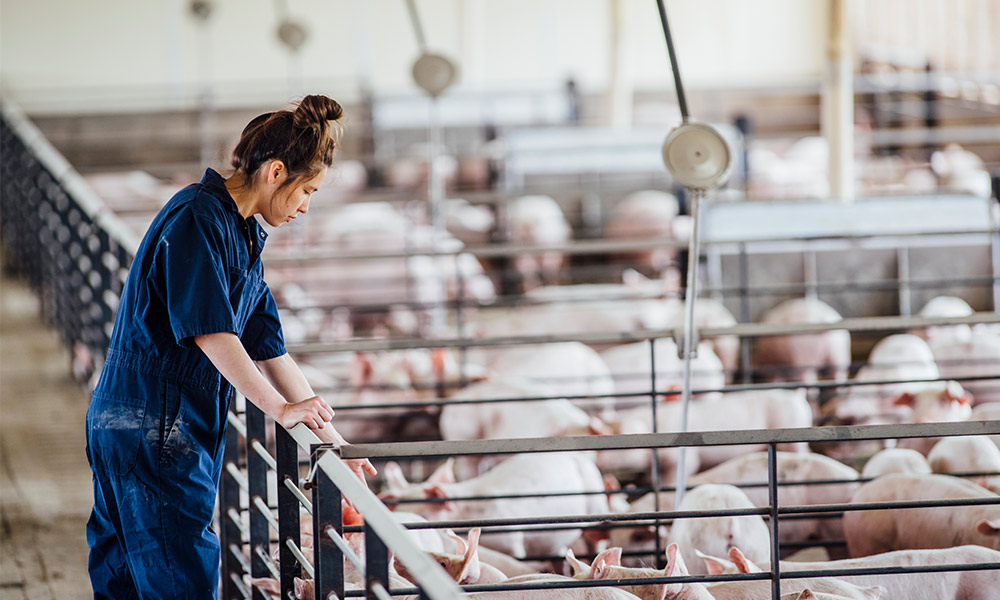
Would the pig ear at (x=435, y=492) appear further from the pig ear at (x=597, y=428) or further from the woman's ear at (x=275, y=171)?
the woman's ear at (x=275, y=171)

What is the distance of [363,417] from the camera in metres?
4.65

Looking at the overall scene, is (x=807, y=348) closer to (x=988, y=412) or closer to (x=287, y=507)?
(x=988, y=412)

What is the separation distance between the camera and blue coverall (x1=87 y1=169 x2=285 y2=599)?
78.3 inches

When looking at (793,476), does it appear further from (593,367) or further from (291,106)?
(291,106)

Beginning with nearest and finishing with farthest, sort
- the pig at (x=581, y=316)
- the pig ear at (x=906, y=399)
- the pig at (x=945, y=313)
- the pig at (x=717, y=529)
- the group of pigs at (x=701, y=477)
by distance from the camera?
1. the group of pigs at (x=701, y=477)
2. the pig at (x=717, y=529)
3. the pig ear at (x=906, y=399)
4. the pig at (x=945, y=313)
5. the pig at (x=581, y=316)

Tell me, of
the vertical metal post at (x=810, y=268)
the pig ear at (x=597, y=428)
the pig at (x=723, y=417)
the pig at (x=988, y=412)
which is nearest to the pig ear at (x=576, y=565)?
the pig ear at (x=597, y=428)

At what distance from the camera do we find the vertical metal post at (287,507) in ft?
6.80

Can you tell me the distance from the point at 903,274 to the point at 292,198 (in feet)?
14.5

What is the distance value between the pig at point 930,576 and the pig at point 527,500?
0.98 m

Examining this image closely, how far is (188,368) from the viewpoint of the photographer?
6.68ft

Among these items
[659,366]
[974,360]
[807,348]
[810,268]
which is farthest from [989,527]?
[810,268]

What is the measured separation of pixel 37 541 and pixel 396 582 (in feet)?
5.43

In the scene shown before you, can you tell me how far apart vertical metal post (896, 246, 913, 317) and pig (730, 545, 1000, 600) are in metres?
3.12

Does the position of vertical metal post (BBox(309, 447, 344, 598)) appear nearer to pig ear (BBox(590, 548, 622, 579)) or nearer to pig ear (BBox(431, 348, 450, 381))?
pig ear (BBox(590, 548, 622, 579))
